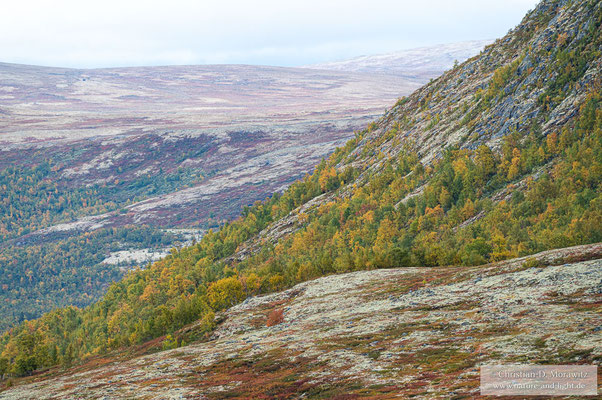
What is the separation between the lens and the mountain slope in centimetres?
9388

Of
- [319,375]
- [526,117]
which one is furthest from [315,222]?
[319,375]

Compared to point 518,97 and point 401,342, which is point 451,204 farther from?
point 401,342

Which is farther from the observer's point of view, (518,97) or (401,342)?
(518,97)

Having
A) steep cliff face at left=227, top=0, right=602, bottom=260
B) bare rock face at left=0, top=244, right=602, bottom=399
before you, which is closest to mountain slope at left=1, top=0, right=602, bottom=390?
steep cliff face at left=227, top=0, right=602, bottom=260

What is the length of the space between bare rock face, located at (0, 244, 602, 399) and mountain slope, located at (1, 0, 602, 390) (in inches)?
280

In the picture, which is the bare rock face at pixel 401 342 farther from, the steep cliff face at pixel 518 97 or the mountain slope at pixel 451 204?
the steep cliff face at pixel 518 97

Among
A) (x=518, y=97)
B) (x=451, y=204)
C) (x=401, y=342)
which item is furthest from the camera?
(x=518, y=97)

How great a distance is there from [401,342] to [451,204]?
324 ft

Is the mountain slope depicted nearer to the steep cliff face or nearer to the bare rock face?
the steep cliff face

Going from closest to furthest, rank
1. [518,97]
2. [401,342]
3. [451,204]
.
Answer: [401,342] < [451,204] < [518,97]

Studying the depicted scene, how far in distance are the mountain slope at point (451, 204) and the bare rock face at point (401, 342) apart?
7114 millimetres

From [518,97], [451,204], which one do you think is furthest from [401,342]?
[518,97]

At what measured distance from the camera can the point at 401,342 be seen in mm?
37594

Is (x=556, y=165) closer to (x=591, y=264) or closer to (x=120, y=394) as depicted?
(x=591, y=264)
